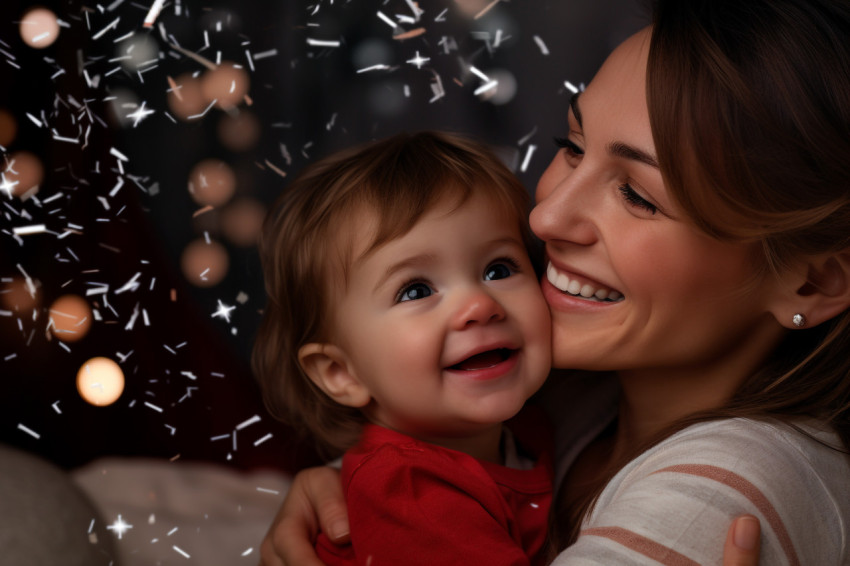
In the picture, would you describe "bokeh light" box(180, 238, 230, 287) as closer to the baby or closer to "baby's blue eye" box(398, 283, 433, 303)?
the baby

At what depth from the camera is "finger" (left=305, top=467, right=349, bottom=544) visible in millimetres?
1423

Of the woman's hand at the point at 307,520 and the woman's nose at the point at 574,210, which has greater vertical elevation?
the woman's nose at the point at 574,210

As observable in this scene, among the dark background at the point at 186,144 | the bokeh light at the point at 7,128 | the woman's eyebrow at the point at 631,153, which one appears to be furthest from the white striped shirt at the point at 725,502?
the bokeh light at the point at 7,128

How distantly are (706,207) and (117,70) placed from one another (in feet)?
4.31

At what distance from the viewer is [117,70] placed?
1.73 m

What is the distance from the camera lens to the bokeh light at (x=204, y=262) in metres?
1.98

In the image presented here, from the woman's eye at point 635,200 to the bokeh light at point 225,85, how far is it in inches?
42.4

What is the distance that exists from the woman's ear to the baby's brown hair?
19.7 inches

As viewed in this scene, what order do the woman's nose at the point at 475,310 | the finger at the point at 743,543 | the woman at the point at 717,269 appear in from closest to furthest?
the finger at the point at 743,543, the woman at the point at 717,269, the woman's nose at the point at 475,310

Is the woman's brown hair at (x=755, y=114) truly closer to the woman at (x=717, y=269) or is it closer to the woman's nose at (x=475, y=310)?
the woman at (x=717, y=269)

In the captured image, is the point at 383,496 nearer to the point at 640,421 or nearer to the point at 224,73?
the point at 640,421

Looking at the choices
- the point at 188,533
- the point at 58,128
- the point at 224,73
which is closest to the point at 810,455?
the point at 188,533

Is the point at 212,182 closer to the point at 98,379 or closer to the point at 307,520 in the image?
the point at 98,379

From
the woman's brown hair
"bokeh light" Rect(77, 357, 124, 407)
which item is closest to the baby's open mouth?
the woman's brown hair
